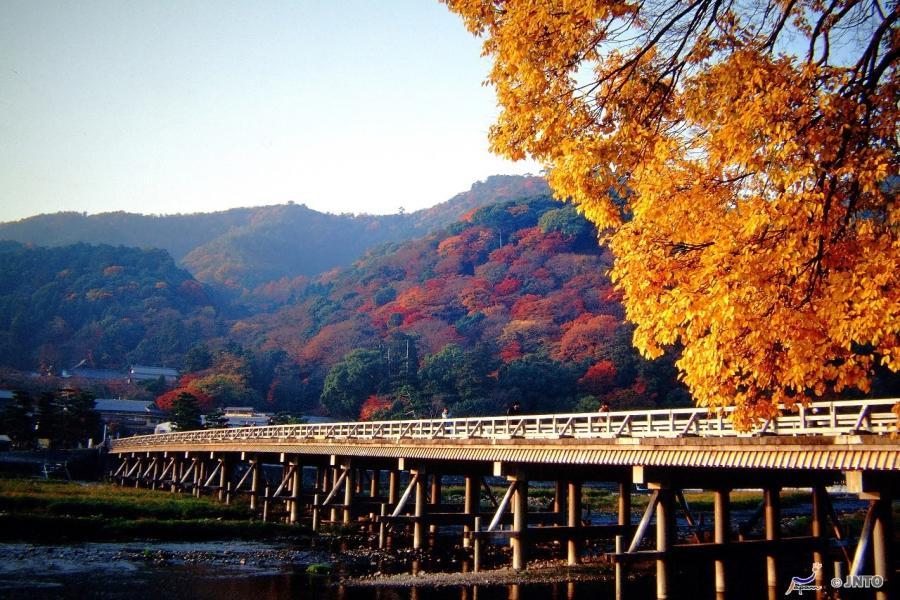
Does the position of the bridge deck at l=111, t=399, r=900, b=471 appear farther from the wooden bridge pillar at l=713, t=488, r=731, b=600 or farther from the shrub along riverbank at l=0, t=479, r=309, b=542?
the shrub along riverbank at l=0, t=479, r=309, b=542

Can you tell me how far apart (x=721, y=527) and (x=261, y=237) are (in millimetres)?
170959

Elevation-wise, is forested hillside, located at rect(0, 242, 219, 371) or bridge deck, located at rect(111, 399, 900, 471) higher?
forested hillside, located at rect(0, 242, 219, 371)

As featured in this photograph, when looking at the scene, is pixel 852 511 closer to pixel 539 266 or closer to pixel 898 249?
pixel 898 249

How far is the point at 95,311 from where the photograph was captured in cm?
10712

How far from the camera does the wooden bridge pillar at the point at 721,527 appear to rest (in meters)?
17.1

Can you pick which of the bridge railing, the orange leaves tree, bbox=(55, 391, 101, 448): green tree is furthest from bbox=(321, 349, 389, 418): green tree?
the orange leaves tree

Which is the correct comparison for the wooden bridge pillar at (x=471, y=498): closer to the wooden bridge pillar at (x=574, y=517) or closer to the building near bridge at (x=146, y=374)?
the wooden bridge pillar at (x=574, y=517)

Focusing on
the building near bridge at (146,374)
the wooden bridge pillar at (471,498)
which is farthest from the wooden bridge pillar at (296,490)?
the building near bridge at (146,374)

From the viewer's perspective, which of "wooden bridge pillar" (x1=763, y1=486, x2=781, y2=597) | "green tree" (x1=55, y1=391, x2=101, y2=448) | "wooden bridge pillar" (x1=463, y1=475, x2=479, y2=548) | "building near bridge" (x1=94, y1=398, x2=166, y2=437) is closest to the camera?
"wooden bridge pillar" (x1=763, y1=486, x2=781, y2=597)

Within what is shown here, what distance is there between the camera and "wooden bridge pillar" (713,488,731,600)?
1709cm

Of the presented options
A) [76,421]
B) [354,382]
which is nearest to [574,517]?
[354,382]

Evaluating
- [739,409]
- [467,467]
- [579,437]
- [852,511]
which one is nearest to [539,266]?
[852,511]

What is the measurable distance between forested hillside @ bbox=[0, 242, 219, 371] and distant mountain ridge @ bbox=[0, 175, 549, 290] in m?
37.6

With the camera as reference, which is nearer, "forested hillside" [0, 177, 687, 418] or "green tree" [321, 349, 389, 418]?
"forested hillside" [0, 177, 687, 418]
